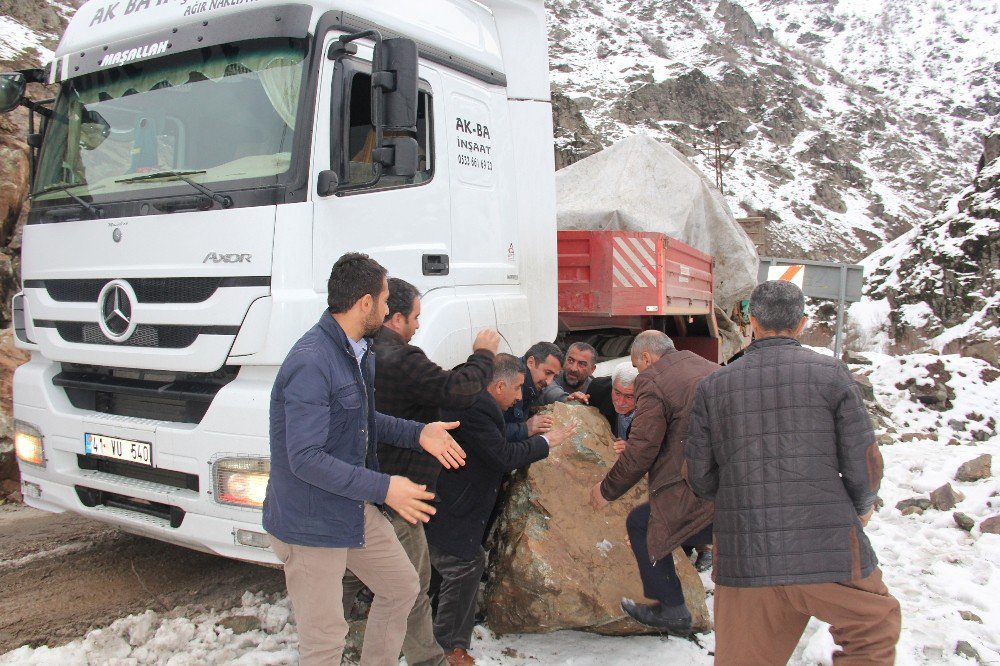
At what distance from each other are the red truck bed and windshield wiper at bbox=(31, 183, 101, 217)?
117 inches

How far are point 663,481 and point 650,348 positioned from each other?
69 centimetres

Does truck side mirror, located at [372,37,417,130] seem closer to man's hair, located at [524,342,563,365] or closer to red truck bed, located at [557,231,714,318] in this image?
man's hair, located at [524,342,563,365]

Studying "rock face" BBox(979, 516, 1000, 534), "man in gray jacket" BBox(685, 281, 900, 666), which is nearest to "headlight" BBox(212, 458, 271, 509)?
"man in gray jacket" BBox(685, 281, 900, 666)

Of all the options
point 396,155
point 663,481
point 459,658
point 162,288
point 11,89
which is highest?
point 11,89

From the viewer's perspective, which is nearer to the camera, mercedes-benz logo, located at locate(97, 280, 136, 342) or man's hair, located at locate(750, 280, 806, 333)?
man's hair, located at locate(750, 280, 806, 333)

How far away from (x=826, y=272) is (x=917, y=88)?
7872 centimetres

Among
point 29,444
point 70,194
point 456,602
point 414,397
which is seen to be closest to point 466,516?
point 456,602

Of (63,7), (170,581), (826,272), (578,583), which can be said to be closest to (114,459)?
(170,581)

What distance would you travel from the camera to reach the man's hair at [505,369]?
358 centimetres

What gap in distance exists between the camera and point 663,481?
3.51 m

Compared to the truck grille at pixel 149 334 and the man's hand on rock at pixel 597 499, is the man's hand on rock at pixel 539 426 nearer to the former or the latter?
the man's hand on rock at pixel 597 499

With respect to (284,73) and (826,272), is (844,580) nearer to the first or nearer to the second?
(284,73)

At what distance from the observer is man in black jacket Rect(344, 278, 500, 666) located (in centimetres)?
306

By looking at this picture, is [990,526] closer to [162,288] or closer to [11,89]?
[162,288]
